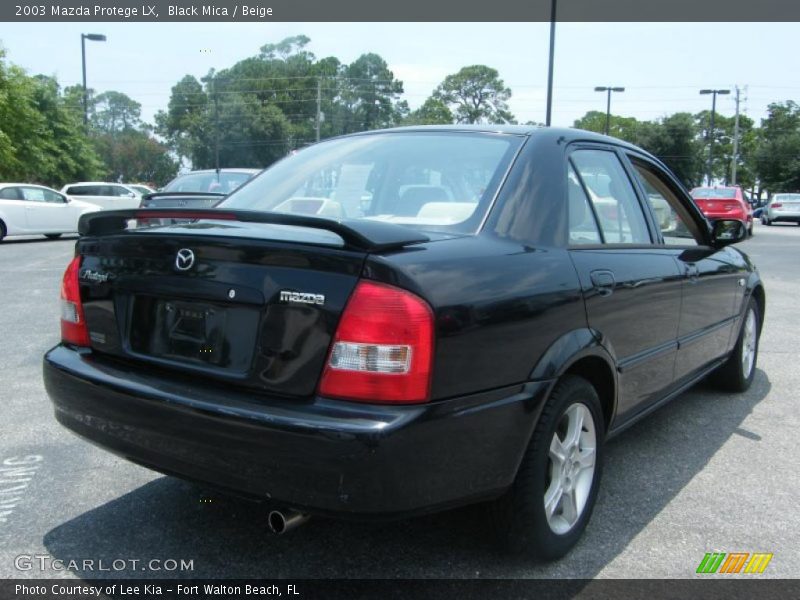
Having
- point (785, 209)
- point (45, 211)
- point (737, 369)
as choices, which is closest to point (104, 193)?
point (45, 211)

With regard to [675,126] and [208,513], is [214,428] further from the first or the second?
[675,126]

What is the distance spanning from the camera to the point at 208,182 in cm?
1163

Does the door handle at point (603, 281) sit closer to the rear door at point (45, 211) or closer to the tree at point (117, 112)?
the rear door at point (45, 211)

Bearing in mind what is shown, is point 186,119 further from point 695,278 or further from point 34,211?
point 695,278

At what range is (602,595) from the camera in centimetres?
241

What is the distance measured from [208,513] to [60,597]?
70 cm

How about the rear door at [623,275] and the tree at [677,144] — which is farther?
the tree at [677,144]

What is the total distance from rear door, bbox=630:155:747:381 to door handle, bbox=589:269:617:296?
80 cm

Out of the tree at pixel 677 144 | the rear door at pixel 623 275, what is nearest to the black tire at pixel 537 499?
the rear door at pixel 623 275

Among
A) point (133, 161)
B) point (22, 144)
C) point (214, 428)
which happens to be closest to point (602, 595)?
A: point (214, 428)

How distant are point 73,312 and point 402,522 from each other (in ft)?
5.07

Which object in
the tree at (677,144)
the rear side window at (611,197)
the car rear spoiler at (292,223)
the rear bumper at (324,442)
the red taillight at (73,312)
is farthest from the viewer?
the tree at (677,144)

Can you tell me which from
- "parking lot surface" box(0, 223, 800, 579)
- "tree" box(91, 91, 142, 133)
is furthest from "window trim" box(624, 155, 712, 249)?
"tree" box(91, 91, 142, 133)

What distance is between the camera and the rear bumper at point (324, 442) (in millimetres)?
1979
